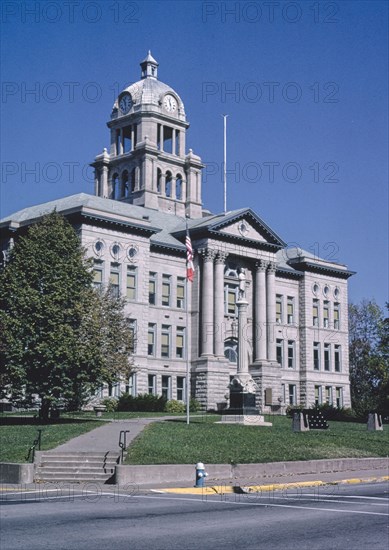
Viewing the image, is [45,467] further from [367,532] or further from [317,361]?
[317,361]

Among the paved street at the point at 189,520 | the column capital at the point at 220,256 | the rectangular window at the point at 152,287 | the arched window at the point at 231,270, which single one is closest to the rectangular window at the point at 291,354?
the arched window at the point at 231,270

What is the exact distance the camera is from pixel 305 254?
93125 mm

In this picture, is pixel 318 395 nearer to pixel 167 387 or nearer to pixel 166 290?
pixel 167 387

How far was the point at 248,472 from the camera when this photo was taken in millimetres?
27516

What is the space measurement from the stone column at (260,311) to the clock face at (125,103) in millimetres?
28367

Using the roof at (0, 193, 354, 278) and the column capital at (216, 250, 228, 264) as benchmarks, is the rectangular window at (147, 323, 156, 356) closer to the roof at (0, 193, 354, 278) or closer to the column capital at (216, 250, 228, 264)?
the roof at (0, 193, 354, 278)

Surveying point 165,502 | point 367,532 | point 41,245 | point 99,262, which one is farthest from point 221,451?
point 99,262

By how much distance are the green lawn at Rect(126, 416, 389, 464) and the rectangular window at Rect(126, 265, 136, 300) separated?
30087 mm

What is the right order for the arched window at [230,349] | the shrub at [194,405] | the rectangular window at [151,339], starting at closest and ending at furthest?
the shrub at [194,405], the rectangular window at [151,339], the arched window at [230,349]

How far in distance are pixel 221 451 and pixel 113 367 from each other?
1784 cm

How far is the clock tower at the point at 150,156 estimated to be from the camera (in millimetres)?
91312

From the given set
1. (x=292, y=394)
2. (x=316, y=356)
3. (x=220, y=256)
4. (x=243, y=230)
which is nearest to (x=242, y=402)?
(x=220, y=256)

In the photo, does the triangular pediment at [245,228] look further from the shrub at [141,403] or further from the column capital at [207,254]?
the shrub at [141,403]

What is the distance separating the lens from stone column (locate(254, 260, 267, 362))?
260 feet
